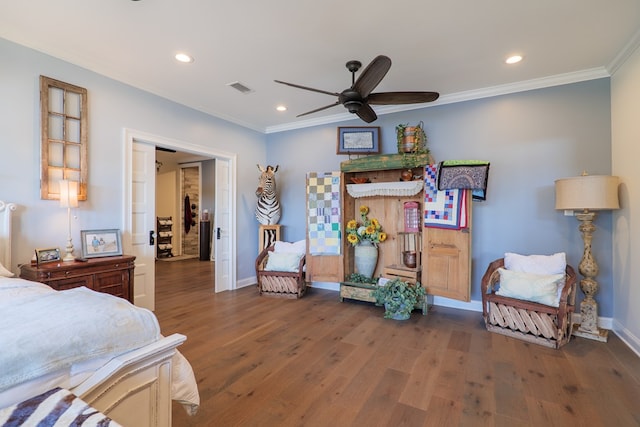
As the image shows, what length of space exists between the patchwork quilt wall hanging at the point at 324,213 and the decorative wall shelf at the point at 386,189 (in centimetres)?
26

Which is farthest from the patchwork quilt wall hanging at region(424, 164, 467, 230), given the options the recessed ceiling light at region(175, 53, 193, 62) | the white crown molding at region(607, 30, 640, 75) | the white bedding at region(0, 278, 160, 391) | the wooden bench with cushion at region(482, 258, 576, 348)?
the white bedding at region(0, 278, 160, 391)

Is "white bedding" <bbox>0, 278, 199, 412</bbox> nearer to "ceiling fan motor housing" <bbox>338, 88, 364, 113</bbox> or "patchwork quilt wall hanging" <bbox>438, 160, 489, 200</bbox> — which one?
"ceiling fan motor housing" <bbox>338, 88, 364, 113</bbox>

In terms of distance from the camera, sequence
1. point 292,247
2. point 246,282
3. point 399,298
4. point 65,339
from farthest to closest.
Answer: point 246,282 → point 292,247 → point 399,298 → point 65,339

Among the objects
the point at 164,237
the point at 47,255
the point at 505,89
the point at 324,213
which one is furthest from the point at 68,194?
the point at 164,237

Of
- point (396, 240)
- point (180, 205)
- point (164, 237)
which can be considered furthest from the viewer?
point (180, 205)

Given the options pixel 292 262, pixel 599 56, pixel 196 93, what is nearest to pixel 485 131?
pixel 599 56

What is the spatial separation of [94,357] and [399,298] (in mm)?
3117

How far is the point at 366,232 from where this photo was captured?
4.29m

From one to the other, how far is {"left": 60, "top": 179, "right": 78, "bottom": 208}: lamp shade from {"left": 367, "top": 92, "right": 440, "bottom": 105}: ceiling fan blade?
2.99 metres

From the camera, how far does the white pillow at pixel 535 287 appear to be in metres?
2.87

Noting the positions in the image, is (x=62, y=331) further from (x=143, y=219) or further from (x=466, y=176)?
(x=466, y=176)

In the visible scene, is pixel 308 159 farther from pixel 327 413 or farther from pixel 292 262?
pixel 327 413

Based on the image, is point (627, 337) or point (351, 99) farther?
point (627, 337)

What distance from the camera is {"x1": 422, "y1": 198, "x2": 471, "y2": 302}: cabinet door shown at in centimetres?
346
